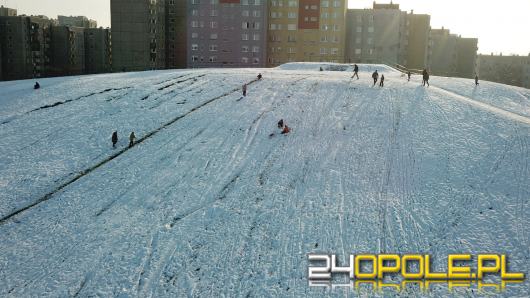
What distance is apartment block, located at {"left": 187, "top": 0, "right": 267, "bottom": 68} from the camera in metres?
101

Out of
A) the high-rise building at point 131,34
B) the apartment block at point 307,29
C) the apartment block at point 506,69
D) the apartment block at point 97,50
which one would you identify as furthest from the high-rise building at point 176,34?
the apartment block at point 506,69

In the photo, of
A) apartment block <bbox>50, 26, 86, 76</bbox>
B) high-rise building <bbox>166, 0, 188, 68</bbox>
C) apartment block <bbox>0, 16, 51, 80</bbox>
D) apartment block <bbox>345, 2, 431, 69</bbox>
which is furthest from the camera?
apartment block <bbox>50, 26, 86, 76</bbox>

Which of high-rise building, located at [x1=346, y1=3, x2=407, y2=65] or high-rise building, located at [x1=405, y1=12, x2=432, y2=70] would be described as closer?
high-rise building, located at [x1=346, y1=3, x2=407, y2=65]

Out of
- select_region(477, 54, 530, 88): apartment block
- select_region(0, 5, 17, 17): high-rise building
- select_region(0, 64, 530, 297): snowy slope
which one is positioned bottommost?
select_region(0, 64, 530, 297): snowy slope

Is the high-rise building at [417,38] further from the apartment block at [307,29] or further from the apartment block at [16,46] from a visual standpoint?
the apartment block at [16,46]

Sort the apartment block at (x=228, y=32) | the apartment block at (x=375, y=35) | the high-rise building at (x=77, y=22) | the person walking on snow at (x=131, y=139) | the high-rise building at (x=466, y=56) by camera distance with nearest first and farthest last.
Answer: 1. the person walking on snow at (x=131, y=139)
2. the apartment block at (x=228, y=32)
3. the apartment block at (x=375, y=35)
4. the high-rise building at (x=466, y=56)
5. the high-rise building at (x=77, y=22)

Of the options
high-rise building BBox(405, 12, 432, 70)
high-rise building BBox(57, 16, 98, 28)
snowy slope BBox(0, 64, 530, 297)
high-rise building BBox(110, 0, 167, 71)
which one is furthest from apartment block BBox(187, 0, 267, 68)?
high-rise building BBox(57, 16, 98, 28)

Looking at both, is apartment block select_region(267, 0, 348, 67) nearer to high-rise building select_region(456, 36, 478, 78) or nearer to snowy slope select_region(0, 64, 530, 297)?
high-rise building select_region(456, 36, 478, 78)

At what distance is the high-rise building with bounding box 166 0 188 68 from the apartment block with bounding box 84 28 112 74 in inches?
928

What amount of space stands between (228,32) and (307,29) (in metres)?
19.6

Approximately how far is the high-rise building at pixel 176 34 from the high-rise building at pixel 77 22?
6465 cm

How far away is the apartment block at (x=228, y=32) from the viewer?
101m

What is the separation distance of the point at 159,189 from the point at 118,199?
7.93 ft

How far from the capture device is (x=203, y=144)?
31938 mm
